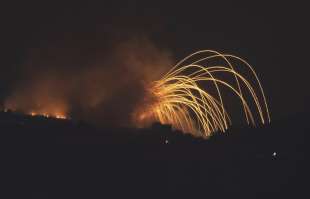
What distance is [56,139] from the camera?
5625cm

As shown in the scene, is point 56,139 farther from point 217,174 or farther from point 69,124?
point 217,174

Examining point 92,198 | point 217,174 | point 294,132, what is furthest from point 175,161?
point 294,132

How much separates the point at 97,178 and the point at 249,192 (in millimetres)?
11214

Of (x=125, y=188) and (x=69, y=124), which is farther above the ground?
(x=69, y=124)

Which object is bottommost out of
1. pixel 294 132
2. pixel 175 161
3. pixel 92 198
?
pixel 92 198

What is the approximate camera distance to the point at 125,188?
142 feet

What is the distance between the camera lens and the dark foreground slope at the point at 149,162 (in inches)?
1698

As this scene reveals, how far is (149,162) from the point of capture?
167ft

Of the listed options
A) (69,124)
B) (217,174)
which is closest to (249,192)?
(217,174)

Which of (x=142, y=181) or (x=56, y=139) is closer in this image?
(x=142, y=181)

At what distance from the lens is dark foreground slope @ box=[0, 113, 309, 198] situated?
141 feet

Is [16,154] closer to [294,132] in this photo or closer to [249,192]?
[249,192]

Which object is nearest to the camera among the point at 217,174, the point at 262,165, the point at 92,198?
the point at 92,198

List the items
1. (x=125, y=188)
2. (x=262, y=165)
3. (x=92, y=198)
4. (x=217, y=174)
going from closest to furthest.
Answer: (x=92, y=198)
(x=125, y=188)
(x=217, y=174)
(x=262, y=165)
